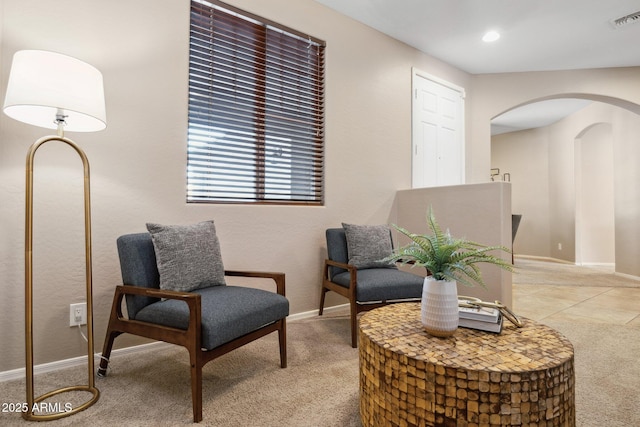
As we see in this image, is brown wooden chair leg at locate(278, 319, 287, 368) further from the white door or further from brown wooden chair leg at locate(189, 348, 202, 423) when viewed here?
the white door

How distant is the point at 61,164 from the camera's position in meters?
1.94

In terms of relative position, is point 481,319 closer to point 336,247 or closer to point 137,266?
point 336,247

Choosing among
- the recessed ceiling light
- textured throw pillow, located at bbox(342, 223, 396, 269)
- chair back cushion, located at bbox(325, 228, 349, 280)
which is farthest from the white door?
chair back cushion, located at bbox(325, 228, 349, 280)

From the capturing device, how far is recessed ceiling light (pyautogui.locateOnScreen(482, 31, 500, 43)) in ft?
11.4

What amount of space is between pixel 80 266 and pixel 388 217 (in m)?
2.72

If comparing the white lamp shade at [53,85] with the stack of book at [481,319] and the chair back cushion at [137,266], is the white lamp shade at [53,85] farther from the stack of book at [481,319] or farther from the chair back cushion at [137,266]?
the stack of book at [481,319]

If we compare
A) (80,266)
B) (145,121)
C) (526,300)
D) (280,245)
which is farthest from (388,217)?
(80,266)

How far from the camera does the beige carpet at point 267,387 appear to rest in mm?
1465

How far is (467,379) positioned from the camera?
1.02 m

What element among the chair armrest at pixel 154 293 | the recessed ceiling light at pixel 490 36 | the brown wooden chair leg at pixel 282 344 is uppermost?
the recessed ceiling light at pixel 490 36

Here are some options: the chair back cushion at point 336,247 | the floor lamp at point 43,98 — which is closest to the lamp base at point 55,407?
the floor lamp at point 43,98

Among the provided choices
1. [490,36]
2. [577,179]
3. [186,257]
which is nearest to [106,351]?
[186,257]

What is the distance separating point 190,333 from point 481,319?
1244 mm

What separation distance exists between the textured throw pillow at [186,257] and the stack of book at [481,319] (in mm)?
1394
